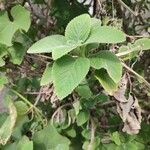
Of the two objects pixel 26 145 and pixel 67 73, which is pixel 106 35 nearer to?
pixel 67 73

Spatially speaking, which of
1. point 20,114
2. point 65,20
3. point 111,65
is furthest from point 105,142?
point 65,20

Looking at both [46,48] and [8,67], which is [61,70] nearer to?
[46,48]

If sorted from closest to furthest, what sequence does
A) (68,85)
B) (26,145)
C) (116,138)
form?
(68,85) → (26,145) → (116,138)

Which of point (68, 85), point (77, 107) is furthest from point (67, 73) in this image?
point (77, 107)

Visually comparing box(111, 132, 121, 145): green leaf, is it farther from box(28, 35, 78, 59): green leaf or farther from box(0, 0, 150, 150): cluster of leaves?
box(28, 35, 78, 59): green leaf

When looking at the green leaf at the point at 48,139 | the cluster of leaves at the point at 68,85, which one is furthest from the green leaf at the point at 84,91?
the green leaf at the point at 48,139
